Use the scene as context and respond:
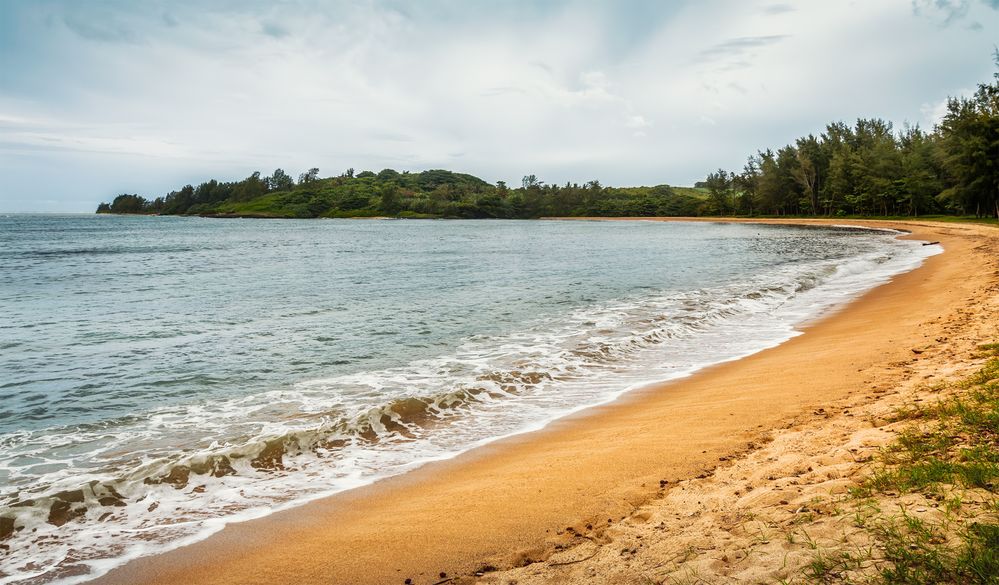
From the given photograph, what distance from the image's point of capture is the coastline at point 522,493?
4.24 m

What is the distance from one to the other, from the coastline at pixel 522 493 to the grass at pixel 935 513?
58.6 inches

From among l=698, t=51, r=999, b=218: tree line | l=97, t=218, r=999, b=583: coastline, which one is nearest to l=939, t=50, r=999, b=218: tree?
l=698, t=51, r=999, b=218: tree line

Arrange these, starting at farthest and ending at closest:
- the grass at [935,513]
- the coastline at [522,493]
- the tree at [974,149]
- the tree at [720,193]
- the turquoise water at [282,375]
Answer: the tree at [720,193]
the tree at [974,149]
the turquoise water at [282,375]
the coastline at [522,493]
the grass at [935,513]

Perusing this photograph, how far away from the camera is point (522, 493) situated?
5.23 m

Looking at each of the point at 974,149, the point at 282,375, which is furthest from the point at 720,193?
the point at 282,375

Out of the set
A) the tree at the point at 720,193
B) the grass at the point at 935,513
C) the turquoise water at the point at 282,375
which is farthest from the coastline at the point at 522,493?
the tree at the point at 720,193

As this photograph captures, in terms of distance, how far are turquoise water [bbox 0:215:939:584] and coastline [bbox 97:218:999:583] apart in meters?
0.52

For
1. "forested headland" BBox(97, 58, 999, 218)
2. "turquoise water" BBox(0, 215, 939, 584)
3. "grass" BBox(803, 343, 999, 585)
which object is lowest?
"turquoise water" BBox(0, 215, 939, 584)

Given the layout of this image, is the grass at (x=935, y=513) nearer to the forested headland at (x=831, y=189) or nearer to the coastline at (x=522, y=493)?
the coastline at (x=522, y=493)

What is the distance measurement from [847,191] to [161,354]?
107 metres

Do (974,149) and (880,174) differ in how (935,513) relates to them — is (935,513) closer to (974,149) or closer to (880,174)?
(974,149)

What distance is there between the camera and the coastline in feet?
13.9

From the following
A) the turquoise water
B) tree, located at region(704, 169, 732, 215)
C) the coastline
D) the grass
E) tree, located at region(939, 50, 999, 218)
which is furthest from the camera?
tree, located at region(704, 169, 732, 215)

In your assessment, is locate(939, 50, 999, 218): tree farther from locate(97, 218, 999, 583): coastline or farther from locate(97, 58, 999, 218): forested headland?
locate(97, 218, 999, 583): coastline
